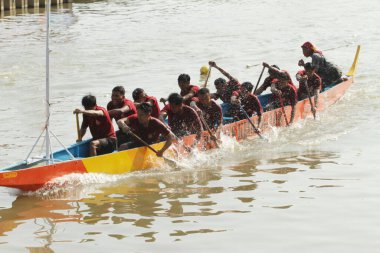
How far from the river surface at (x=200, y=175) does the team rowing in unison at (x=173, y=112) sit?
644 millimetres

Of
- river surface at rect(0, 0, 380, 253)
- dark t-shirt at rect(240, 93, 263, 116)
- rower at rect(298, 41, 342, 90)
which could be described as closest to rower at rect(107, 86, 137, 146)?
river surface at rect(0, 0, 380, 253)

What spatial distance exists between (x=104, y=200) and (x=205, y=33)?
22148 mm

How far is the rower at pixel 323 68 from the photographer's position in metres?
19.6

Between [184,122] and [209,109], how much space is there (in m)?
0.94

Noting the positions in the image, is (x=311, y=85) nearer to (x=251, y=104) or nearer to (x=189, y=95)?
(x=251, y=104)

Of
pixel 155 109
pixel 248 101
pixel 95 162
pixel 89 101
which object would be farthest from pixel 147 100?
pixel 248 101

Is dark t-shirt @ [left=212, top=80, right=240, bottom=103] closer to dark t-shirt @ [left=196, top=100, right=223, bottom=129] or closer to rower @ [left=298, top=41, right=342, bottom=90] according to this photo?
dark t-shirt @ [left=196, top=100, right=223, bottom=129]

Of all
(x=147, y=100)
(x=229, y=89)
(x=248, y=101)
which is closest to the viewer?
(x=147, y=100)

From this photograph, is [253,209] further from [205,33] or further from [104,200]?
[205,33]

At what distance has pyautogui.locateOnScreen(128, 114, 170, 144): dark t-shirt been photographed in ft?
43.4

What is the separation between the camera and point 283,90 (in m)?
17.0

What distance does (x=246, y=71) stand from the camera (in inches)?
992

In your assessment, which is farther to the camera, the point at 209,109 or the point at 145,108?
the point at 209,109

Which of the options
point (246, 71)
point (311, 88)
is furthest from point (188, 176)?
point (246, 71)
